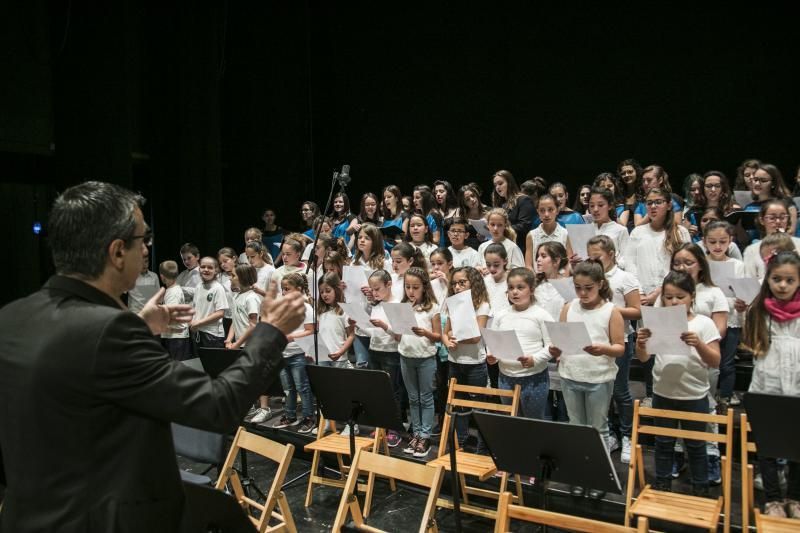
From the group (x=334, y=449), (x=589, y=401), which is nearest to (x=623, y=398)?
(x=589, y=401)

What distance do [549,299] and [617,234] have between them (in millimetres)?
889

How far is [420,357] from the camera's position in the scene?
4395 millimetres

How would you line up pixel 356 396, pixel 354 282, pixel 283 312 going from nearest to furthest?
pixel 283 312, pixel 356 396, pixel 354 282

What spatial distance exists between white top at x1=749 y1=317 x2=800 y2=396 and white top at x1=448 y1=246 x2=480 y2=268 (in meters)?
2.34

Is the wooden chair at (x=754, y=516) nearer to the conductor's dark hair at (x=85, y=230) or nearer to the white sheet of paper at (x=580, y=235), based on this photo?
the white sheet of paper at (x=580, y=235)

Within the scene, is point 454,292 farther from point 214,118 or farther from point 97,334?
point 214,118

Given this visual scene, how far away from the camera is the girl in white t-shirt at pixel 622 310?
4043mm

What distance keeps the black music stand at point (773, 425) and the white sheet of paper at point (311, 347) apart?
2949mm

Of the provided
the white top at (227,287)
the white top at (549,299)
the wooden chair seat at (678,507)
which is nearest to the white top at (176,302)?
the white top at (227,287)

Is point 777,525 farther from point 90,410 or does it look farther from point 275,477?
point 90,410

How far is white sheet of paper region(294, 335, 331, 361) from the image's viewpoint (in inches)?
190

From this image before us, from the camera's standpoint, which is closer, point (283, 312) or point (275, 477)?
point (283, 312)

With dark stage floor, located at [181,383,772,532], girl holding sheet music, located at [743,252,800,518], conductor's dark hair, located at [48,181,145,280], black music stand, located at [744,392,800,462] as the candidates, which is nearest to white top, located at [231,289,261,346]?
dark stage floor, located at [181,383,772,532]

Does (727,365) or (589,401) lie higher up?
(727,365)
